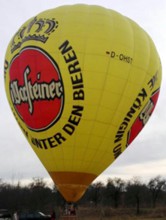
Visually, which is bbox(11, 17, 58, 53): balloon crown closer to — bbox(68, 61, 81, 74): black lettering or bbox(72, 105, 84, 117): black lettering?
bbox(68, 61, 81, 74): black lettering

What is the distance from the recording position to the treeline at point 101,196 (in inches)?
1891

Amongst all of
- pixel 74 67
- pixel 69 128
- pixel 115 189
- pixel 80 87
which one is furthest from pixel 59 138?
pixel 115 189

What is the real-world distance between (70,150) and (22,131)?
2330mm

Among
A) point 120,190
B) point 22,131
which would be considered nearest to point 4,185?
point 120,190

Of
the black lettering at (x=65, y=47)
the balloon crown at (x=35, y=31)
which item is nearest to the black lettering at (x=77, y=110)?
the black lettering at (x=65, y=47)

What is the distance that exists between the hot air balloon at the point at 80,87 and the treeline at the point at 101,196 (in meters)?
34.2

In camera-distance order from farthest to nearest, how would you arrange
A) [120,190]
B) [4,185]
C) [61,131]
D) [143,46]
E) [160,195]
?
[4,185] → [160,195] → [120,190] → [143,46] → [61,131]

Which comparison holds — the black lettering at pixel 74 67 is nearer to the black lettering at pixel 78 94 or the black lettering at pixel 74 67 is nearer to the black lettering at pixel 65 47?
the black lettering at pixel 65 47

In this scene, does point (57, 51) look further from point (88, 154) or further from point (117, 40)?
point (88, 154)

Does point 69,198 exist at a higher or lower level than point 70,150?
lower

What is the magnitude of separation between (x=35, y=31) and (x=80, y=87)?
2519 mm

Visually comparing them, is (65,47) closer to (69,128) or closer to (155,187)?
(69,128)

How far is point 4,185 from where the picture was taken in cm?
6581

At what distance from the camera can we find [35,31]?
13.4 meters
